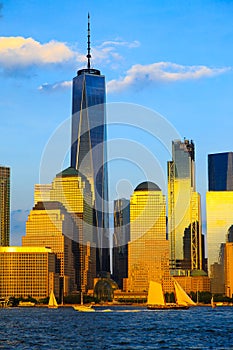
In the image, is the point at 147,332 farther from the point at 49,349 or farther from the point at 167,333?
the point at 49,349

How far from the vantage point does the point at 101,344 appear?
368ft

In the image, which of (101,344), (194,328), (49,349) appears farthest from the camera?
(194,328)

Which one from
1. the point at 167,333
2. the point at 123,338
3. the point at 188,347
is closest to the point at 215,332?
the point at 167,333

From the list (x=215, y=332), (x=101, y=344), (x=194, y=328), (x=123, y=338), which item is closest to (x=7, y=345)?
(x=101, y=344)

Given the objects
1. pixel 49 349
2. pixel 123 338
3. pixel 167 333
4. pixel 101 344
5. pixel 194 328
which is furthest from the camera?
pixel 194 328

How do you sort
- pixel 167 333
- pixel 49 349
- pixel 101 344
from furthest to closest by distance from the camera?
pixel 167 333, pixel 101 344, pixel 49 349

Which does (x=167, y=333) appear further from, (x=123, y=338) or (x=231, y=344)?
(x=231, y=344)

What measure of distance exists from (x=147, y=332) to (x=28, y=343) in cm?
3138

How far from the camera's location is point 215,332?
140000 millimetres

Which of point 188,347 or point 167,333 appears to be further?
point 167,333

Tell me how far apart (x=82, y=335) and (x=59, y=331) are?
39.7 feet

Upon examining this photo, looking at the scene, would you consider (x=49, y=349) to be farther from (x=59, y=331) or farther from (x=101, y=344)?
(x=59, y=331)

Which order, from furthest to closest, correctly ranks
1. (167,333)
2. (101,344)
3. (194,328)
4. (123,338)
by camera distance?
1. (194,328)
2. (167,333)
3. (123,338)
4. (101,344)

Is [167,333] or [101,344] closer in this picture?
[101,344]
